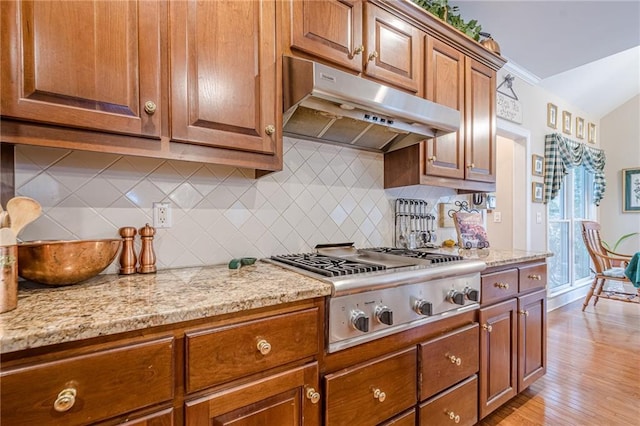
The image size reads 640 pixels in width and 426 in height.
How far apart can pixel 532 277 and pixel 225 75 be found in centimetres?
205

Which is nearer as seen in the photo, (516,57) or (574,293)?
(516,57)

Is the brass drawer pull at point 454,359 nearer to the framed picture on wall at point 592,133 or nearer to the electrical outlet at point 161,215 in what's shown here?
the electrical outlet at point 161,215

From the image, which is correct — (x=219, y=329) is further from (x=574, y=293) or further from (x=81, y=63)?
(x=574, y=293)

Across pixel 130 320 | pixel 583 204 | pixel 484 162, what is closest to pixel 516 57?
pixel 484 162

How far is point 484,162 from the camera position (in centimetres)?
212

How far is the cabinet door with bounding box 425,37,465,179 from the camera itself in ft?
5.79

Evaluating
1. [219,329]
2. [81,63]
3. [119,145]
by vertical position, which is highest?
[81,63]

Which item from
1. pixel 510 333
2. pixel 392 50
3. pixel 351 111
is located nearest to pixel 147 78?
pixel 351 111

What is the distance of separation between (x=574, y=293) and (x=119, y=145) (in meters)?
5.34

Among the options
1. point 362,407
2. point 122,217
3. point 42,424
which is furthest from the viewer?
point 122,217

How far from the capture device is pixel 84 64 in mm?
898

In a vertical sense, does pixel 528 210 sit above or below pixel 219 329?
above

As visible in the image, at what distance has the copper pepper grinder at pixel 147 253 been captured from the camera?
119 centimetres

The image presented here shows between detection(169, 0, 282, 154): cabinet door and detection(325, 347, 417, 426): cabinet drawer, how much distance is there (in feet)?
2.96
